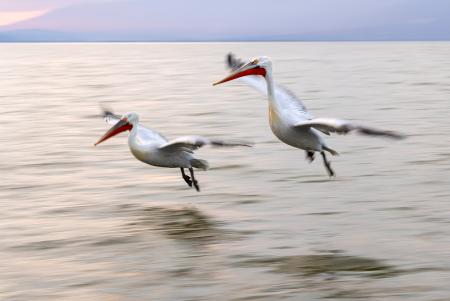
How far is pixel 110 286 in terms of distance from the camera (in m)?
10.5

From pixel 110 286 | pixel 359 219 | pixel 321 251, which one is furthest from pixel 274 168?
pixel 110 286

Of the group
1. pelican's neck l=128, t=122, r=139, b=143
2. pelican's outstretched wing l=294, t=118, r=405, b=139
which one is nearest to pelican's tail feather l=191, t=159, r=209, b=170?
pelican's neck l=128, t=122, r=139, b=143

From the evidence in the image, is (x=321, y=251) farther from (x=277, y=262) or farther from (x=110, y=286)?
(x=110, y=286)

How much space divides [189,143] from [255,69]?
1.91 metres

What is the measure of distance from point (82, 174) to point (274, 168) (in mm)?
3377

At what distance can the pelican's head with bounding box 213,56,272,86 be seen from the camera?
594 inches

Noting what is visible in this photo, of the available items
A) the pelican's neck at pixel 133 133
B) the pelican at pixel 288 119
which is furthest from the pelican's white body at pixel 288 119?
the pelican's neck at pixel 133 133

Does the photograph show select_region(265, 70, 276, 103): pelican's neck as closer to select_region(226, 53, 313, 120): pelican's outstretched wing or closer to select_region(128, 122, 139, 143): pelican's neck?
select_region(226, 53, 313, 120): pelican's outstretched wing

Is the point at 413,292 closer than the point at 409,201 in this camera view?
Yes

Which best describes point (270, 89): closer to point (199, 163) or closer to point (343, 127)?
point (199, 163)

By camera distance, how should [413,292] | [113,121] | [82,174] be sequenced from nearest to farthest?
1. [413,292]
2. [113,121]
3. [82,174]

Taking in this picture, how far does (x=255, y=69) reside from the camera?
1523 centimetres

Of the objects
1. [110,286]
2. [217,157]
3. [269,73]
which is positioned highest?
[269,73]

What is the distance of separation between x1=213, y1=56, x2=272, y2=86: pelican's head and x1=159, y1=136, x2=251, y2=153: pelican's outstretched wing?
1.07m
